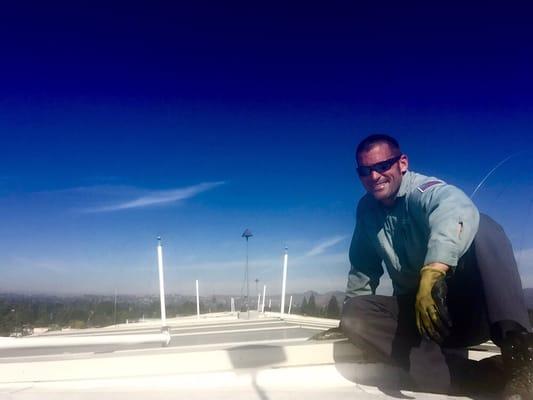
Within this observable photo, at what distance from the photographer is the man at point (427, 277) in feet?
5.50

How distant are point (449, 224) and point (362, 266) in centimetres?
74

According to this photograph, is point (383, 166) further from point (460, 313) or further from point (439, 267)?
point (460, 313)

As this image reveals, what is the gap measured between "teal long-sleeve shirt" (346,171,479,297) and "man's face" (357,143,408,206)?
0.03m

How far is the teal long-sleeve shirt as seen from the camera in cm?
171

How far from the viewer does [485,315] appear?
1.82m

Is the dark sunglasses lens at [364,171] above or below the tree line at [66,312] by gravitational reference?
above

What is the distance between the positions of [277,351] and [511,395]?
1.07 m

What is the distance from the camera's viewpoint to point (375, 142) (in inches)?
84.2

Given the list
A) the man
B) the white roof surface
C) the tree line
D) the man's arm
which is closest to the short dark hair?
the man

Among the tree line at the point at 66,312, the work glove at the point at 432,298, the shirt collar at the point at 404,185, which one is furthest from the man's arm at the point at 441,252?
the tree line at the point at 66,312

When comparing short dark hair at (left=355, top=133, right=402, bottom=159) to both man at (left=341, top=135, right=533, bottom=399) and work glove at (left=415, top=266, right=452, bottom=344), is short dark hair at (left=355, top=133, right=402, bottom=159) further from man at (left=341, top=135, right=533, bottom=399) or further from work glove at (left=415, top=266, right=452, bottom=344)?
work glove at (left=415, top=266, right=452, bottom=344)

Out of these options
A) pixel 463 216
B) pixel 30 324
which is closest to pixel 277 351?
pixel 463 216

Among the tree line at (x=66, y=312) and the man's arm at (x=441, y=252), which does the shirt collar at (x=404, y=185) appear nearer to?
the man's arm at (x=441, y=252)

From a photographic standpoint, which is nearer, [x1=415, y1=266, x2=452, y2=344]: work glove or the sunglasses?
[x1=415, y1=266, x2=452, y2=344]: work glove
